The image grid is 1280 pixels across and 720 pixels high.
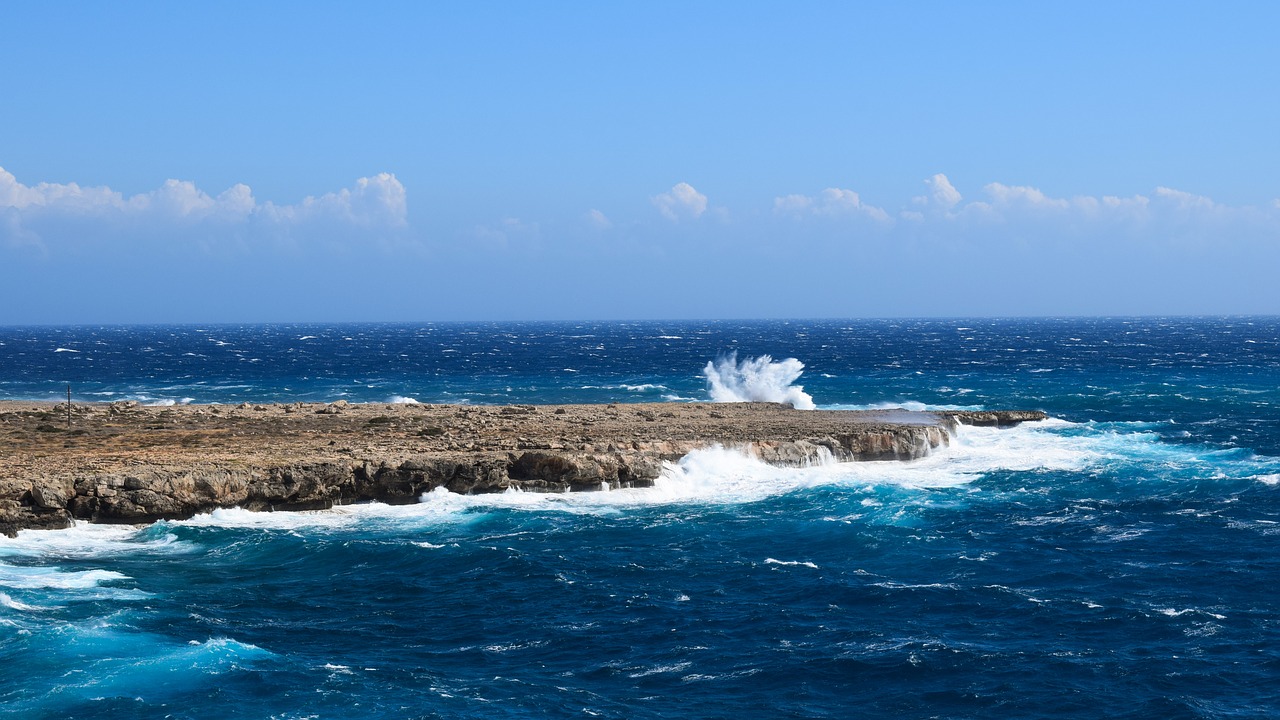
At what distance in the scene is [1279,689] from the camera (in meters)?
23.5

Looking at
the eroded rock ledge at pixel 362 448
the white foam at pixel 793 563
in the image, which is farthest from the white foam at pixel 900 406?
the white foam at pixel 793 563

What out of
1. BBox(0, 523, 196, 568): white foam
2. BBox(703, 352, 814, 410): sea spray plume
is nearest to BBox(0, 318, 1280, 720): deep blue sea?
BBox(0, 523, 196, 568): white foam

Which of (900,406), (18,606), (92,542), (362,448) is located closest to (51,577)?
(18,606)

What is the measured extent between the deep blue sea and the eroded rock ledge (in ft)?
3.96

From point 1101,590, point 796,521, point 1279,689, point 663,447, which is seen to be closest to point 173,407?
point 663,447

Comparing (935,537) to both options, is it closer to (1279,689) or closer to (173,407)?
(1279,689)

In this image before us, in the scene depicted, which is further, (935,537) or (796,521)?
(796,521)

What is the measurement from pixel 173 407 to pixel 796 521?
46.2 meters

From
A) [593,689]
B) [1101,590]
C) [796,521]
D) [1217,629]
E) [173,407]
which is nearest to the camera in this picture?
[593,689]

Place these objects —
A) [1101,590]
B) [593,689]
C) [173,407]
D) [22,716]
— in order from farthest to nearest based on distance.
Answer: [173,407]
[1101,590]
[593,689]
[22,716]

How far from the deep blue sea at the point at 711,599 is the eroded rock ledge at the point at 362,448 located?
1207 mm

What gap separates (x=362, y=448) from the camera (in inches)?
1983

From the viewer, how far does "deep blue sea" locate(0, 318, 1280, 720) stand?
2388 centimetres

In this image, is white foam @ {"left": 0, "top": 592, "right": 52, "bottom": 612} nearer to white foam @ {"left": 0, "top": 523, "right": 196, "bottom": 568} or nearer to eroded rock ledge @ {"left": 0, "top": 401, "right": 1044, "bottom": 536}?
white foam @ {"left": 0, "top": 523, "right": 196, "bottom": 568}
